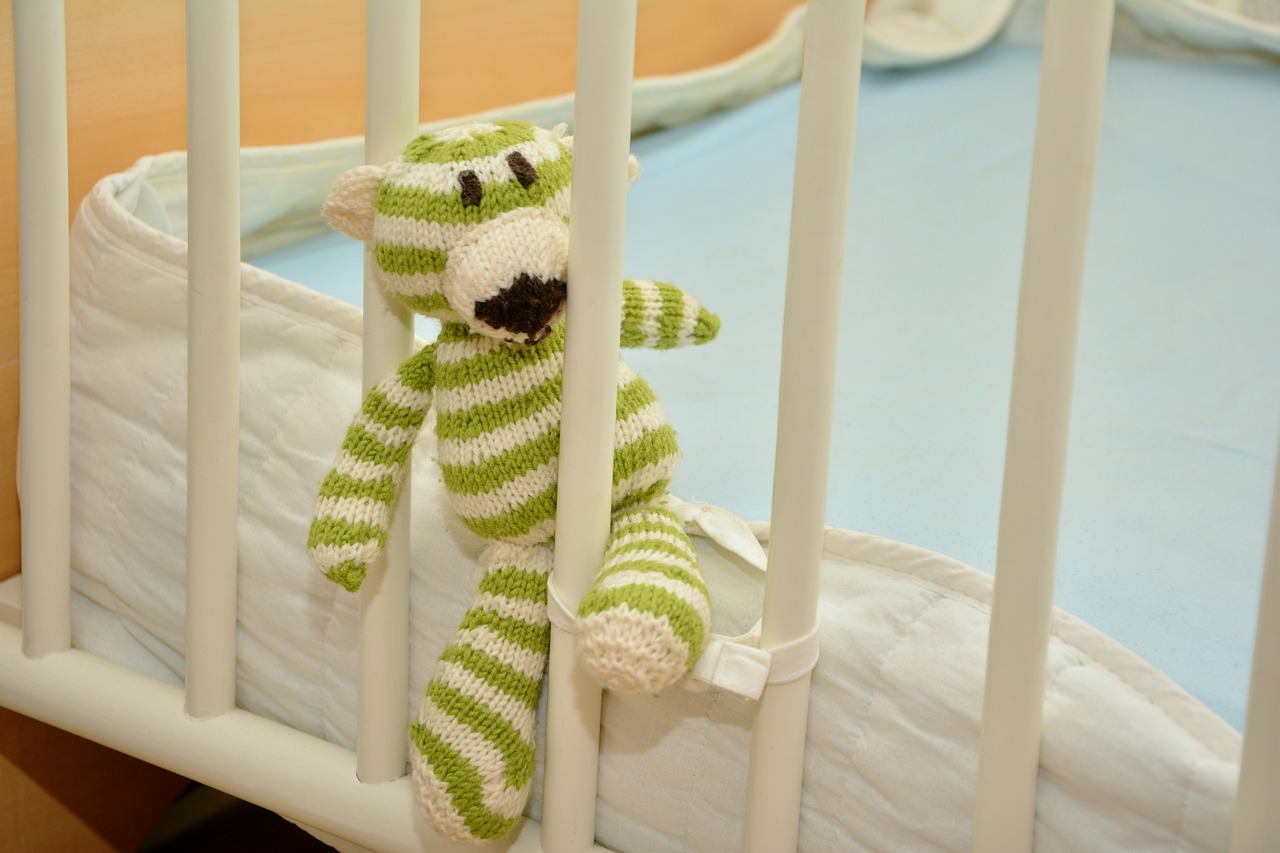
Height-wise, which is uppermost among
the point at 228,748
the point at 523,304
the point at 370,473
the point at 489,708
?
the point at 523,304

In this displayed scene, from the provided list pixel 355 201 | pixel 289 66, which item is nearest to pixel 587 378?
pixel 355 201

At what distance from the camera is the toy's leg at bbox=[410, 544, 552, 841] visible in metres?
0.57

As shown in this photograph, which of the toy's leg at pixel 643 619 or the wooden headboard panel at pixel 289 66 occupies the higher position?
the wooden headboard panel at pixel 289 66

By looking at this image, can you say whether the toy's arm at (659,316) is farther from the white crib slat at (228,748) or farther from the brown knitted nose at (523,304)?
the white crib slat at (228,748)

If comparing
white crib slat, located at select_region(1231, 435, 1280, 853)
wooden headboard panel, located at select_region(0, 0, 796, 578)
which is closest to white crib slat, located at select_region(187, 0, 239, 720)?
wooden headboard panel, located at select_region(0, 0, 796, 578)

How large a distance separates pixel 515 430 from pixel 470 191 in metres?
0.11

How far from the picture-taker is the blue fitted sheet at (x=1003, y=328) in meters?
0.69

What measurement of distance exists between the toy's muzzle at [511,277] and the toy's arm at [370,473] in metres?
0.08

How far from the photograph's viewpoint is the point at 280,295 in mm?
767

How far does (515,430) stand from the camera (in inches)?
22.0

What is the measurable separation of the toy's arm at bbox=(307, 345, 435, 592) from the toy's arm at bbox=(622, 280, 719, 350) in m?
0.10

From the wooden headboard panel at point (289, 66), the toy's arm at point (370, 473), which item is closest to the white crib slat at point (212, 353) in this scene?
the toy's arm at point (370, 473)

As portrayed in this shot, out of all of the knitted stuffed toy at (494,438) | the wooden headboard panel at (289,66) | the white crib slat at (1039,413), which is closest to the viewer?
the white crib slat at (1039,413)

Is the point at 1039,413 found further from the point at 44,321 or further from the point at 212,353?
the point at 44,321
